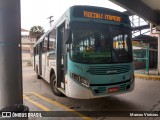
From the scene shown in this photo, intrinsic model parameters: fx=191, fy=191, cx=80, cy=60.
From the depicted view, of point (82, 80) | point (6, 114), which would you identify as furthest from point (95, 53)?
point (6, 114)

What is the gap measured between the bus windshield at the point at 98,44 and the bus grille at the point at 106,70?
0.56 ft

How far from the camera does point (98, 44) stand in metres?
5.58

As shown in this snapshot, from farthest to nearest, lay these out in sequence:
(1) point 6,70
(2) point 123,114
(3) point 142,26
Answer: (3) point 142,26
(2) point 123,114
(1) point 6,70

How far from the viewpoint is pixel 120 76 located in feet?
19.0

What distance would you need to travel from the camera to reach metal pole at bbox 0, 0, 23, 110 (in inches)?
145

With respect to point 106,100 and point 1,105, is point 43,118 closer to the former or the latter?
point 1,105

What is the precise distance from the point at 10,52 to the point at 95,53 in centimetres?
252

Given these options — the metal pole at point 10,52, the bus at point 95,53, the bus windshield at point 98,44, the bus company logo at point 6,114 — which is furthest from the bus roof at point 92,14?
the bus company logo at point 6,114

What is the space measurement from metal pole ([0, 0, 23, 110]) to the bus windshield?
187 cm

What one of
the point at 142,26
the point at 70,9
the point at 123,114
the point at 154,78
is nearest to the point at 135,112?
the point at 123,114

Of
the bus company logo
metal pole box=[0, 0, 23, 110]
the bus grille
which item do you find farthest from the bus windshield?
the bus company logo

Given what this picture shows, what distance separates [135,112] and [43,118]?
267cm

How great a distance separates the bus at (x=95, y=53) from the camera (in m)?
5.31

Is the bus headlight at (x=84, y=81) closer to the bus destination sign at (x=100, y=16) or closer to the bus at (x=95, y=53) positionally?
the bus at (x=95, y=53)
